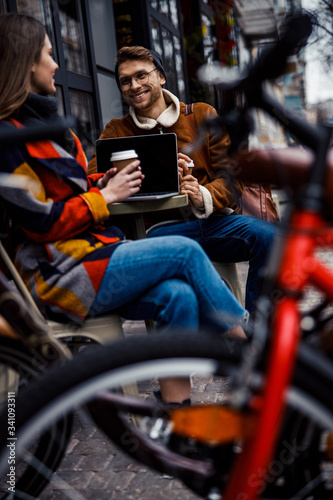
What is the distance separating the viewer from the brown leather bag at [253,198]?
212cm

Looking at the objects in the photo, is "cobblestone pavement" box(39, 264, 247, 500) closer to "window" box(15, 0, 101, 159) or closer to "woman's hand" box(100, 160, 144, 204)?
"woman's hand" box(100, 160, 144, 204)

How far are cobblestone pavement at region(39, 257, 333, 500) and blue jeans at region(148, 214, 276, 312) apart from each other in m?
1.05

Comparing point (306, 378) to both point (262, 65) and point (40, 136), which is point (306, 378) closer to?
point (262, 65)

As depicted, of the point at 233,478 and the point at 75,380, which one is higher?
the point at 75,380

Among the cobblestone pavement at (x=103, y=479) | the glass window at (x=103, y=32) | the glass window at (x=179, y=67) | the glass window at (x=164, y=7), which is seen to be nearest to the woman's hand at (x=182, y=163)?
the cobblestone pavement at (x=103, y=479)

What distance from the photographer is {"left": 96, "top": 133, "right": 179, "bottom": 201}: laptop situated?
7.97 ft

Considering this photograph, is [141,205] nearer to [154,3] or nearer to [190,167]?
[190,167]

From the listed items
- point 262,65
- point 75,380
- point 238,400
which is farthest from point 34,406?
point 262,65

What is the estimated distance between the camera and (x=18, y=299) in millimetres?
1536

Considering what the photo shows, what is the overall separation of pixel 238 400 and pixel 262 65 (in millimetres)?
634

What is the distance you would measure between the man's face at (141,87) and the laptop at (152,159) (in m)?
0.45

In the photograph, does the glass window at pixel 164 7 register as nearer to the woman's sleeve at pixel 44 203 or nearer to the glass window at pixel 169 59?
the glass window at pixel 169 59

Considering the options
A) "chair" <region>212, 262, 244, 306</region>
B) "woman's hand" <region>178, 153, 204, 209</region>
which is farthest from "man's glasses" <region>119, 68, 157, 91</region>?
"chair" <region>212, 262, 244, 306</region>

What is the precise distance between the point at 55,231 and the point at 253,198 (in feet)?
3.08
